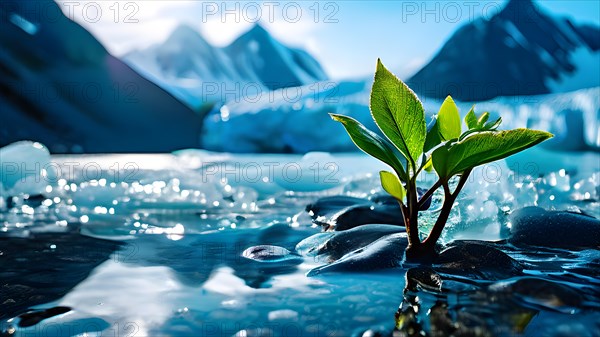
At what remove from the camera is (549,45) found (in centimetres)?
1631

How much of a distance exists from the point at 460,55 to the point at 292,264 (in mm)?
16813

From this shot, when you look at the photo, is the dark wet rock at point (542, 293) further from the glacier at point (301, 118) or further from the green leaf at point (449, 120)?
the glacier at point (301, 118)

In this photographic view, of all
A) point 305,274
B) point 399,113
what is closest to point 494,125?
point 399,113

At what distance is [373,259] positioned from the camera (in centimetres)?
163

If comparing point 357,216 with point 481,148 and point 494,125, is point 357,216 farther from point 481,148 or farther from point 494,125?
point 481,148

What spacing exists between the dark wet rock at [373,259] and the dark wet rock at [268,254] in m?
0.27

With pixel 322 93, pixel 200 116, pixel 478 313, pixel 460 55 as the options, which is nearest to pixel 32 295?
pixel 478 313

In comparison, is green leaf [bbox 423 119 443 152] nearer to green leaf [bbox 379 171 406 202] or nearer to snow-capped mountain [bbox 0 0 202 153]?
green leaf [bbox 379 171 406 202]

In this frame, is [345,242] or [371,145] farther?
[345,242]

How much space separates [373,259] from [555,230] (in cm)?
88

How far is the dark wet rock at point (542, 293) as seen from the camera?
122cm

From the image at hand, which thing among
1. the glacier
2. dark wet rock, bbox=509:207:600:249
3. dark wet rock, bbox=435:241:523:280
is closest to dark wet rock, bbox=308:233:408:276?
dark wet rock, bbox=435:241:523:280

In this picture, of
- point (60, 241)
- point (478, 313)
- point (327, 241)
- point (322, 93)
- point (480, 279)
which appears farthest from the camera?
point (322, 93)

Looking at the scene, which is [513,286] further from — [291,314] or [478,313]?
[291,314]
